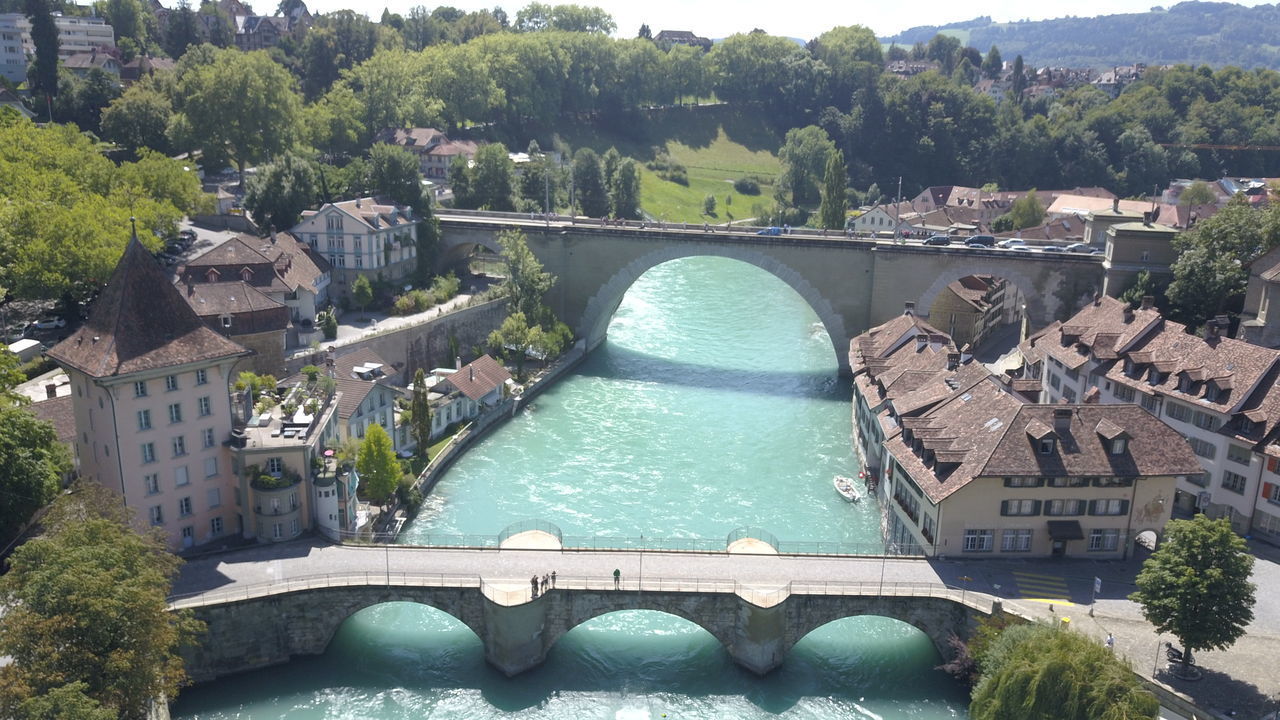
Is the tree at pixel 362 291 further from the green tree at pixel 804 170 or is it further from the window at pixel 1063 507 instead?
the green tree at pixel 804 170

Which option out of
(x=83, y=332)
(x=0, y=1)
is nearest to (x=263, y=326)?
(x=83, y=332)

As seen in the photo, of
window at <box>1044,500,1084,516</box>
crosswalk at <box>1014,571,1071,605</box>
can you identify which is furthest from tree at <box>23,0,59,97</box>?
crosswalk at <box>1014,571,1071,605</box>

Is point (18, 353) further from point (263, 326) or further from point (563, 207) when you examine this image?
point (563, 207)

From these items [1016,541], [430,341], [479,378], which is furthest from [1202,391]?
[430,341]

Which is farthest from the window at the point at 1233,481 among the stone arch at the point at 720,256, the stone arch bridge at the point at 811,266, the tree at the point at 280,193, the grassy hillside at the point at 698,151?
the grassy hillside at the point at 698,151

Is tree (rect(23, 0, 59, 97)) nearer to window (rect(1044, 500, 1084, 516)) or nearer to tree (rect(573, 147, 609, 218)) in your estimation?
tree (rect(573, 147, 609, 218))

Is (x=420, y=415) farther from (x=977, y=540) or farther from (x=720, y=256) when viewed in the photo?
(x=720, y=256)
